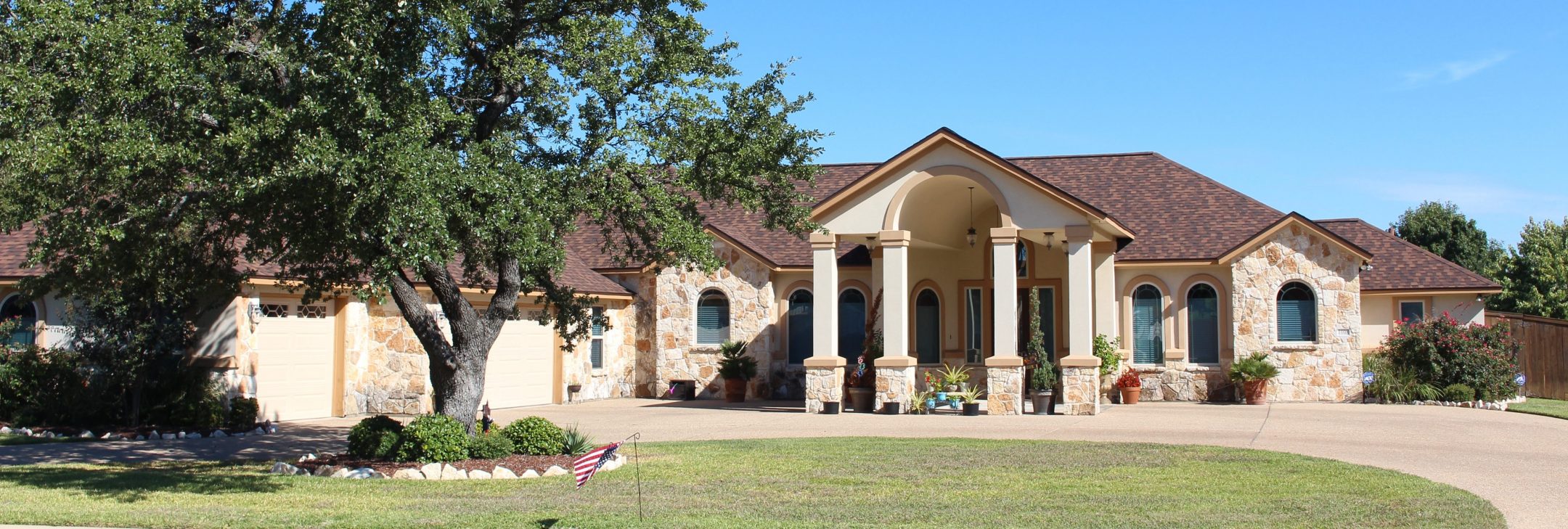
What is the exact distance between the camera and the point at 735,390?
26188 millimetres

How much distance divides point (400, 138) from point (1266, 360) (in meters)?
19.2

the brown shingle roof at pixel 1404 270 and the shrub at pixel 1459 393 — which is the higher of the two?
the brown shingle roof at pixel 1404 270

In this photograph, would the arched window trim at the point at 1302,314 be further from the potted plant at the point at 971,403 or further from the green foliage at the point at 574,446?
the green foliage at the point at 574,446

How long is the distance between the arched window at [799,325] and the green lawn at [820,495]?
12.3 meters

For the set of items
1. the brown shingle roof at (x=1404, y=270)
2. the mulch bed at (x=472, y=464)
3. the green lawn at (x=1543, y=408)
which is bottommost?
the mulch bed at (x=472, y=464)

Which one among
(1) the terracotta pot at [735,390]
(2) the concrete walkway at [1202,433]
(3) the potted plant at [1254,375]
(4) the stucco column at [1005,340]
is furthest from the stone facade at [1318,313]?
(1) the terracotta pot at [735,390]

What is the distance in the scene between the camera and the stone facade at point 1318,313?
24438mm

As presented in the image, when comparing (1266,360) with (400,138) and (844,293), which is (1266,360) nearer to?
(844,293)

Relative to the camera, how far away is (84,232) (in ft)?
35.6

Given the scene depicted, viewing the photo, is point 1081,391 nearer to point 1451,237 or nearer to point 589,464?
point 589,464

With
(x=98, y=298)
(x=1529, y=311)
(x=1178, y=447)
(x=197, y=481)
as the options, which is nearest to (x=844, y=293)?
(x=1178, y=447)

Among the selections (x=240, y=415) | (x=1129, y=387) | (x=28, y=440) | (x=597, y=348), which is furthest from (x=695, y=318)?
(x=28, y=440)

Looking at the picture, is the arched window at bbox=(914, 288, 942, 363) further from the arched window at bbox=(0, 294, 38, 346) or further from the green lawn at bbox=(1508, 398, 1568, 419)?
the arched window at bbox=(0, 294, 38, 346)

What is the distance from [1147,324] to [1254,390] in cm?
266
